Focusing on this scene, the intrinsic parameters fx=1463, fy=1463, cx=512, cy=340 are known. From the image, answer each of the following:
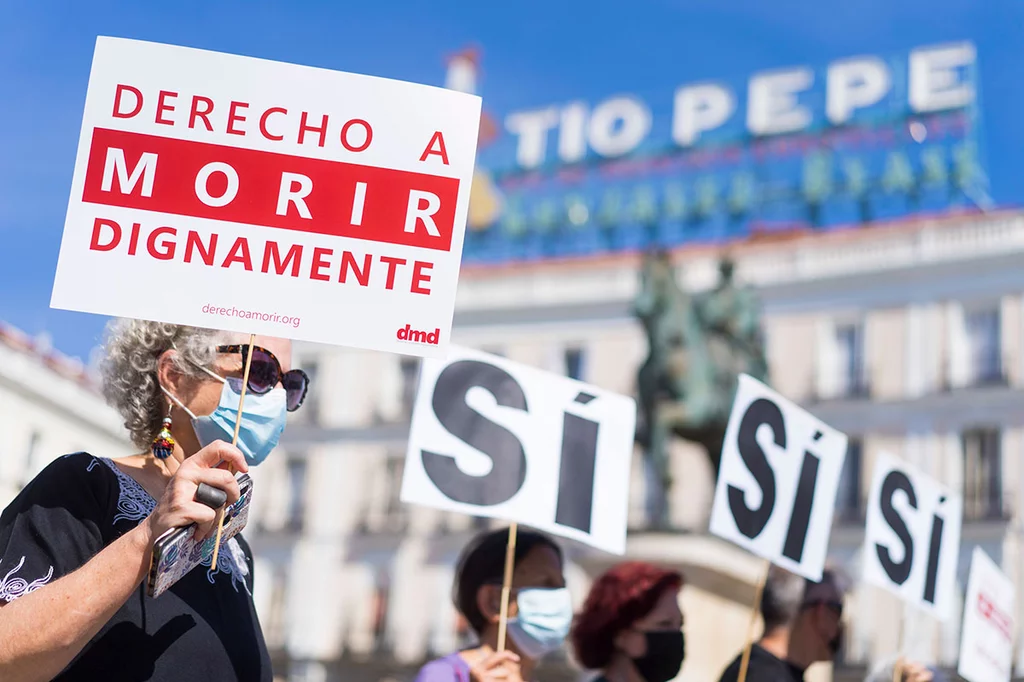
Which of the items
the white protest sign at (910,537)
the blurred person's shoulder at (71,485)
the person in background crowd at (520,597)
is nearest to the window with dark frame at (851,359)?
the white protest sign at (910,537)

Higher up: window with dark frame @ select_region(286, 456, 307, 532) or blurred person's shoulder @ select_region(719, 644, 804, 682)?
blurred person's shoulder @ select_region(719, 644, 804, 682)

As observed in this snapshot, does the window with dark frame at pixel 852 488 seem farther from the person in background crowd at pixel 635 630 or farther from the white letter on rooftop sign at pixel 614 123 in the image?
the person in background crowd at pixel 635 630

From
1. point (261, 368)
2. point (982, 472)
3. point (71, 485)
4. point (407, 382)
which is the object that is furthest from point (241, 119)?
point (407, 382)

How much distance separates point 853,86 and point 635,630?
106ft

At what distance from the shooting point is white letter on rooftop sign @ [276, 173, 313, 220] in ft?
9.16

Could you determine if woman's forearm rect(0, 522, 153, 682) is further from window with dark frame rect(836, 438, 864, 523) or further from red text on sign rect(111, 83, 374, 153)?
window with dark frame rect(836, 438, 864, 523)

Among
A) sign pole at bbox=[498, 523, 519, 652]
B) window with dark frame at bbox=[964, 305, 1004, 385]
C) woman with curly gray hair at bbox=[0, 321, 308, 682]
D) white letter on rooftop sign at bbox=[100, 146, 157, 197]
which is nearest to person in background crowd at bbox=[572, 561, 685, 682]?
sign pole at bbox=[498, 523, 519, 652]

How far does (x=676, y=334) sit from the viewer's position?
14.3 meters

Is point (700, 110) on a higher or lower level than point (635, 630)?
higher

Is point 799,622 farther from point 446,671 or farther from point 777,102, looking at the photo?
point 777,102

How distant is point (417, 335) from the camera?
273cm

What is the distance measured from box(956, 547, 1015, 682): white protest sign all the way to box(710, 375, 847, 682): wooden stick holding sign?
2.97 ft

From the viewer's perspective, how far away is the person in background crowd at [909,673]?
5.10 metres

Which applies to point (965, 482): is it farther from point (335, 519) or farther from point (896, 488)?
point (896, 488)
